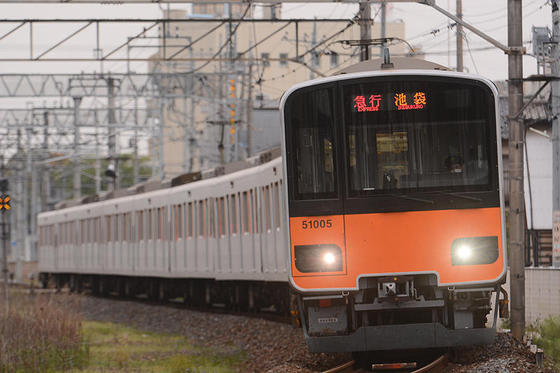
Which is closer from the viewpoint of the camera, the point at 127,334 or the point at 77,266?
the point at 127,334

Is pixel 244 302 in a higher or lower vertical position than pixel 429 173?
lower

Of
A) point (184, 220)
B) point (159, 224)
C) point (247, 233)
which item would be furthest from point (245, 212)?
point (159, 224)

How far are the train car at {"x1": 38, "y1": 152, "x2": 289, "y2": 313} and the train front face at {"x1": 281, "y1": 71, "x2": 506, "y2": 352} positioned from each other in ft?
4.27

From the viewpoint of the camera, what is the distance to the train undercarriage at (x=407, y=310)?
10789 mm

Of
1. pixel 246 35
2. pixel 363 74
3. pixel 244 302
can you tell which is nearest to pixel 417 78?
pixel 363 74

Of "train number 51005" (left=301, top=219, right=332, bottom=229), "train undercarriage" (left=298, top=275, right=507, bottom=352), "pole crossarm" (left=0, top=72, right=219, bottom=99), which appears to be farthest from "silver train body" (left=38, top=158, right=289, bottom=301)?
"pole crossarm" (left=0, top=72, right=219, bottom=99)

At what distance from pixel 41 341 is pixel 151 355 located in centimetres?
154

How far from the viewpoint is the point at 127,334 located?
66.7ft

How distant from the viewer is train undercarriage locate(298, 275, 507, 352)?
1079cm

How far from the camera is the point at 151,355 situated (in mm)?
15953

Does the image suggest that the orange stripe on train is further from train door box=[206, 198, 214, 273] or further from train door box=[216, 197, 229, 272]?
train door box=[206, 198, 214, 273]

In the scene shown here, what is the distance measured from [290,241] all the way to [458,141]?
187 cm

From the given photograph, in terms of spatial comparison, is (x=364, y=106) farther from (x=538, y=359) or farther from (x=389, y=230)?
(x=538, y=359)

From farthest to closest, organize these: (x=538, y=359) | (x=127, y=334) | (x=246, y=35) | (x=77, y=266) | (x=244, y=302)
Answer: (x=246, y=35), (x=77, y=266), (x=244, y=302), (x=127, y=334), (x=538, y=359)
